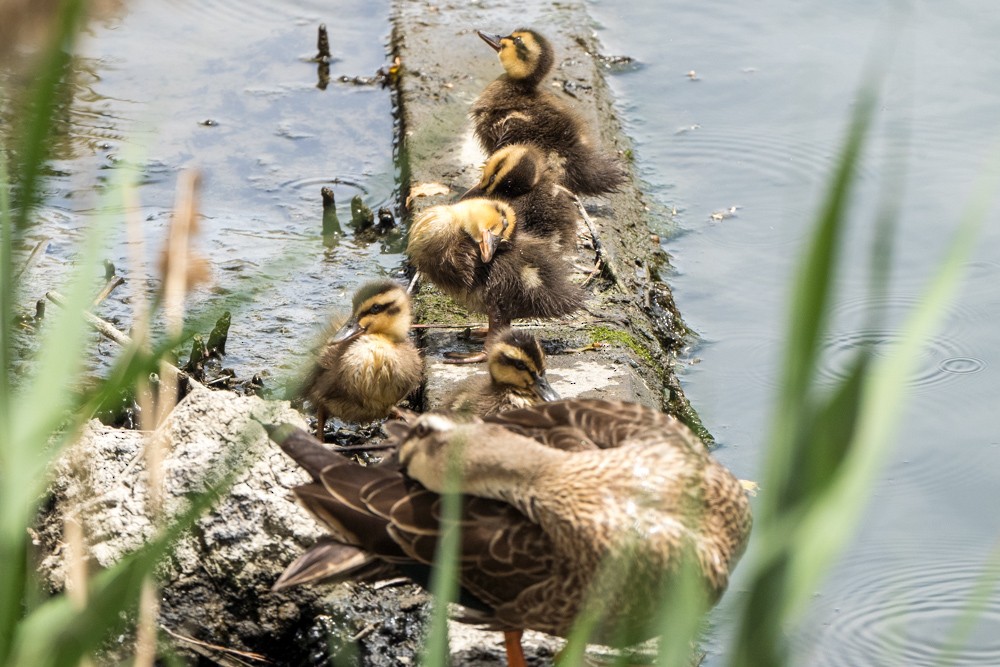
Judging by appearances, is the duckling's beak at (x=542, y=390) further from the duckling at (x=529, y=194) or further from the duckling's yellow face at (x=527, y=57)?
the duckling's yellow face at (x=527, y=57)

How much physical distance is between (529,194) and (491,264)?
2.03ft

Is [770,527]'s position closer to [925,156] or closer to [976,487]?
[976,487]

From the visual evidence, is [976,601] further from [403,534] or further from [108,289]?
[108,289]

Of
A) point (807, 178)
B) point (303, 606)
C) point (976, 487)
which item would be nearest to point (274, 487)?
point (303, 606)

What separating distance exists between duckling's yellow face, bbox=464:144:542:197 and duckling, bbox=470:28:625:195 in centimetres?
31

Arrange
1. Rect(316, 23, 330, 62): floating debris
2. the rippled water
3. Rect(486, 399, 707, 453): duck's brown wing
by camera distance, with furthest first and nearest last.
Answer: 1. Rect(316, 23, 330, 62): floating debris
2. the rippled water
3. Rect(486, 399, 707, 453): duck's brown wing

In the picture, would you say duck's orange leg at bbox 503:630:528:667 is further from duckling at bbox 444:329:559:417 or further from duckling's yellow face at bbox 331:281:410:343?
duckling's yellow face at bbox 331:281:410:343

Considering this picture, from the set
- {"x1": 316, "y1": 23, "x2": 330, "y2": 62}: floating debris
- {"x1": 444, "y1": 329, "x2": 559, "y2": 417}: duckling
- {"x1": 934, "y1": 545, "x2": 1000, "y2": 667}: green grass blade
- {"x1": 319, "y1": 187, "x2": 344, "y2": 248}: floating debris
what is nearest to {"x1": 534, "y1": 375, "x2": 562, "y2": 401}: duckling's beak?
{"x1": 444, "y1": 329, "x2": 559, "y2": 417}: duckling

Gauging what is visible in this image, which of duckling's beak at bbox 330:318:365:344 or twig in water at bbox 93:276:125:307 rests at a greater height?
twig in water at bbox 93:276:125:307

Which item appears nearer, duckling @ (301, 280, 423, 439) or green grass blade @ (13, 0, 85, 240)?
green grass blade @ (13, 0, 85, 240)

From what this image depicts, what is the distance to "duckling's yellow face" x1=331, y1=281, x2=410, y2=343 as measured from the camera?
173 inches

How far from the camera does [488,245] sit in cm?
475

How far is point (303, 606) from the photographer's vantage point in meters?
3.38

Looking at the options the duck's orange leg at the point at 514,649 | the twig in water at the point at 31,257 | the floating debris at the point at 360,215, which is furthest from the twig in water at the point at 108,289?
the floating debris at the point at 360,215
